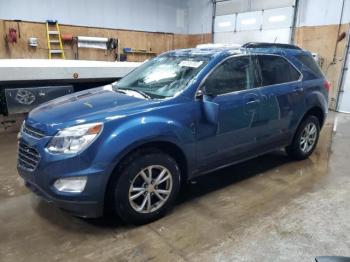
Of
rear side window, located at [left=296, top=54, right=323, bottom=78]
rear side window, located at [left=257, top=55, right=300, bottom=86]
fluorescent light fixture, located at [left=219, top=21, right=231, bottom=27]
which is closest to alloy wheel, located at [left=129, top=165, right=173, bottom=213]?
rear side window, located at [left=257, top=55, right=300, bottom=86]

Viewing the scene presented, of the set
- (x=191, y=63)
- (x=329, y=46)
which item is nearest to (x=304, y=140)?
(x=191, y=63)

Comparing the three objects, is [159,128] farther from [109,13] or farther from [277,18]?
[109,13]

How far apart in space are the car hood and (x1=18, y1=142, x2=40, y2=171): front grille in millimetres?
181

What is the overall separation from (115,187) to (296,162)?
2643mm

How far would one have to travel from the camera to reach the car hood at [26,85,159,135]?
7.35 feet

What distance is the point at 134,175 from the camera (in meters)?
2.33

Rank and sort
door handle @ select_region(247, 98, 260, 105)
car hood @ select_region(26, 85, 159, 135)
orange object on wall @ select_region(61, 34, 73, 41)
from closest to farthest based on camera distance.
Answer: car hood @ select_region(26, 85, 159, 135) → door handle @ select_region(247, 98, 260, 105) → orange object on wall @ select_region(61, 34, 73, 41)

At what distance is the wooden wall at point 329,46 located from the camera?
7.40m

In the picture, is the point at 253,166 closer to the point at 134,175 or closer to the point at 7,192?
the point at 134,175

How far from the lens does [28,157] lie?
2346mm

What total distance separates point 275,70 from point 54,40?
670 cm

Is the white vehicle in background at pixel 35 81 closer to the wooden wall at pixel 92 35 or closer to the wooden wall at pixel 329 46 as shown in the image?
the wooden wall at pixel 92 35

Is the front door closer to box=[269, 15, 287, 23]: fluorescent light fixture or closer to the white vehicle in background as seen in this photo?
the white vehicle in background

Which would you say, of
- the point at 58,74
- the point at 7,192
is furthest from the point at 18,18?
the point at 7,192
